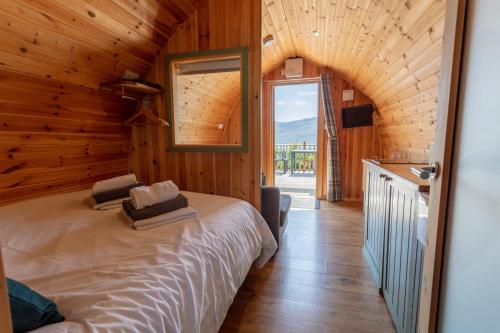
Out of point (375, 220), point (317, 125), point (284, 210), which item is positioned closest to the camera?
point (375, 220)

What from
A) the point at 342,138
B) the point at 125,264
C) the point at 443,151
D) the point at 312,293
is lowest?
the point at 312,293

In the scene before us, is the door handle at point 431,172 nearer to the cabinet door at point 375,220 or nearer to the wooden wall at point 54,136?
the cabinet door at point 375,220

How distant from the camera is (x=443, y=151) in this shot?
833 mm

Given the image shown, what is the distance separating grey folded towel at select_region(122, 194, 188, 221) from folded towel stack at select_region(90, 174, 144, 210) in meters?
0.36

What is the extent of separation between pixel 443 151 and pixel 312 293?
4.89ft

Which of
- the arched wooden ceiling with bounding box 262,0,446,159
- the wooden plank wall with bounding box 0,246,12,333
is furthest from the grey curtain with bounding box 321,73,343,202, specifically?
the wooden plank wall with bounding box 0,246,12,333

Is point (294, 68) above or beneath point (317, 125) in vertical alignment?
above

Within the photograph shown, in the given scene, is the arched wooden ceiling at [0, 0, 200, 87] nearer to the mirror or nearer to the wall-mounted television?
the mirror

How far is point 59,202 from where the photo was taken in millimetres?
1769

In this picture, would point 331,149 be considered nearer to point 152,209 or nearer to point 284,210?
point 284,210

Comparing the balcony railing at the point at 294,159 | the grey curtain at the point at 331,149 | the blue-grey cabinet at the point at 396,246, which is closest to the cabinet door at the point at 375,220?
the blue-grey cabinet at the point at 396,246

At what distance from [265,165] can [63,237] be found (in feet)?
13.0

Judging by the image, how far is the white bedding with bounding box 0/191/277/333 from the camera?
2.42 feet

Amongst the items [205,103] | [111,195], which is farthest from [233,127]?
[111,195]
